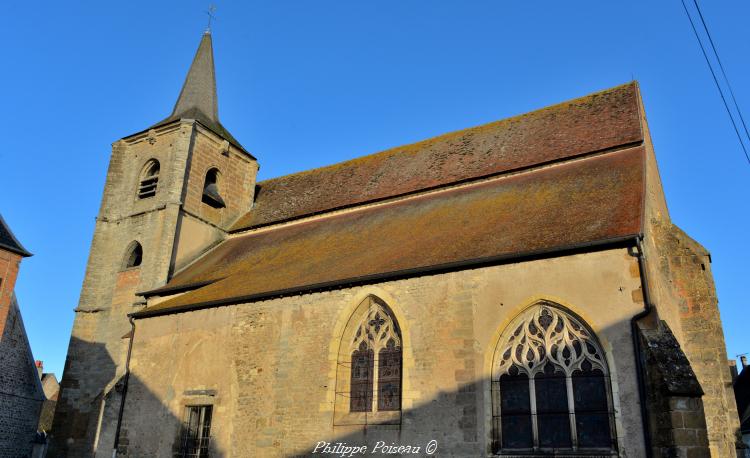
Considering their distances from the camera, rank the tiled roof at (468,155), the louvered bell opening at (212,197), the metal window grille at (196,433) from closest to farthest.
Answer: the metal window grille at (196,433), the tiled roof at (468,155), the louvered bell opening at (212,197)

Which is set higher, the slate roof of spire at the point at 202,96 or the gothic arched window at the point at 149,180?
the slate roof of spire at the point at 202,96

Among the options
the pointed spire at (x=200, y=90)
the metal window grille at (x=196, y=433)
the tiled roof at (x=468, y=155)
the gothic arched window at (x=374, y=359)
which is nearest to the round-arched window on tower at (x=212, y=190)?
the tiled roof at (x=468, y=155)

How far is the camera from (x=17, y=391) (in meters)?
21.5

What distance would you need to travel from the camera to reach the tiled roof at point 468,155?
13.5m

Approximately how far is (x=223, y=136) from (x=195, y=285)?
247 inches

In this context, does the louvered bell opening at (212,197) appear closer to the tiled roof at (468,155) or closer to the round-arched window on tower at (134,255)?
the tiled roof at (468,155)

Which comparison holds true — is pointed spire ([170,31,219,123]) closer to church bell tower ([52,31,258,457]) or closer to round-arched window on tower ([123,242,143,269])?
church bell tower ([52,31,258,457])

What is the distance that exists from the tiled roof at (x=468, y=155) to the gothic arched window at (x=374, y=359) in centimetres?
439

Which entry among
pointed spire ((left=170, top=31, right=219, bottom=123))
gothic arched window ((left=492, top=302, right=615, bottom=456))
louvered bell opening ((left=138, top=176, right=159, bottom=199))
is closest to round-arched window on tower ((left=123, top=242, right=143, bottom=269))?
louvered bell opening ((left=138, top=176, right=159, bottom=199))

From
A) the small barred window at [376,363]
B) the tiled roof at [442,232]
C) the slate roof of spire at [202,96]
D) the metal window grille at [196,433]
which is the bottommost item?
the metal window grille at [196,433]

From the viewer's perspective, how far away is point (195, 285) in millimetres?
14219

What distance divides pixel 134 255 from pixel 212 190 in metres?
2.94

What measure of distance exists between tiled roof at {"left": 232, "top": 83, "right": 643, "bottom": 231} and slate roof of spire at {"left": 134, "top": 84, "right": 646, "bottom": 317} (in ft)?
0.14

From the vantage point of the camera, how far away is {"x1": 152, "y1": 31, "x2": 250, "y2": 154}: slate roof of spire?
19.2 metres
